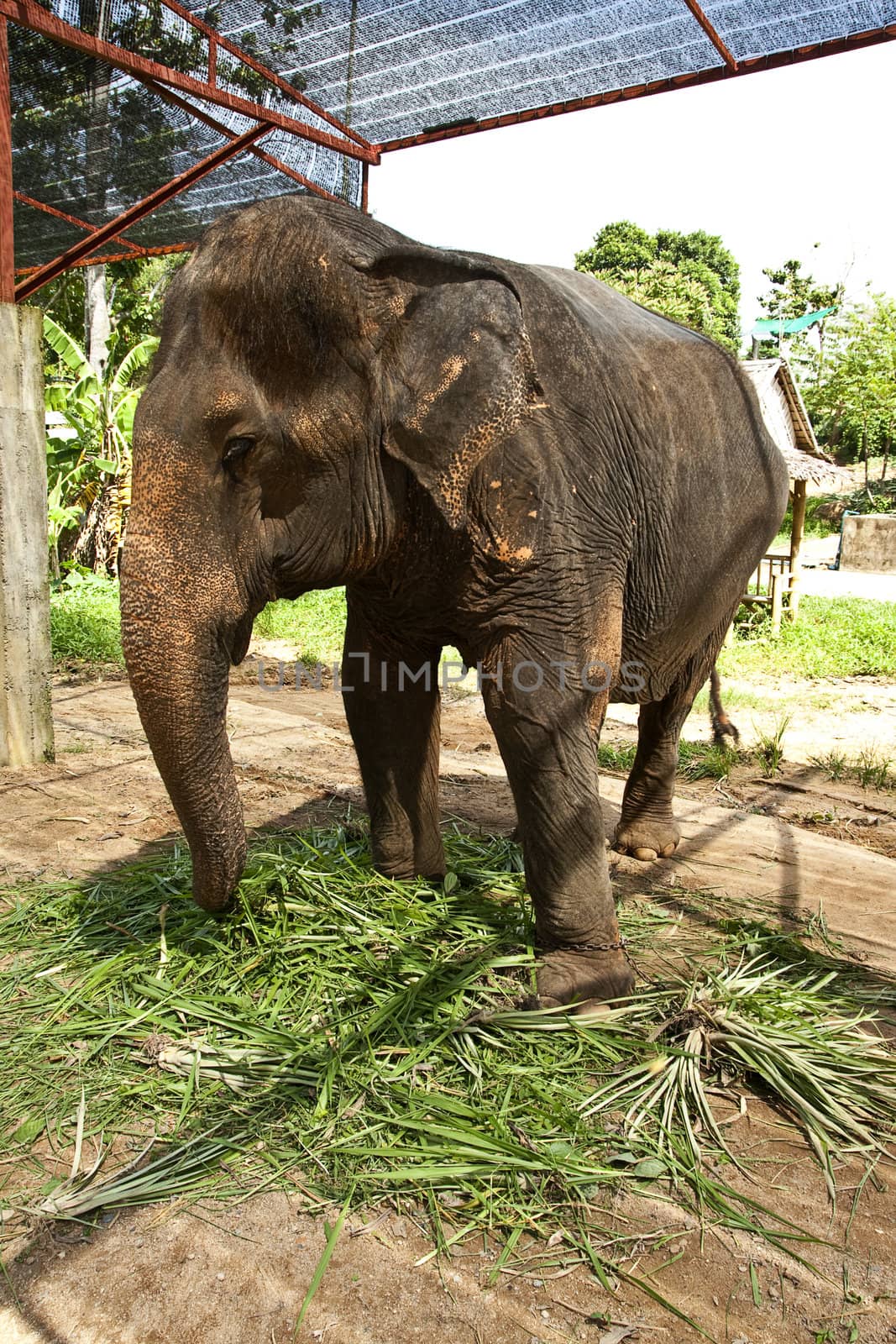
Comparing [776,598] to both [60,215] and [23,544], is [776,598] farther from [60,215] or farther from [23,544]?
[23,544]

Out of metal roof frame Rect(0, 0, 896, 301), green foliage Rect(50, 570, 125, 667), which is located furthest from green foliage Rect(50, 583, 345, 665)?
metal roof frame Rect(0, 0, 896, 301)

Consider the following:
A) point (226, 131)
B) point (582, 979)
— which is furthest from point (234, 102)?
point (582, 979)

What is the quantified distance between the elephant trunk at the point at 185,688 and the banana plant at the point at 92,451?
11.2 m

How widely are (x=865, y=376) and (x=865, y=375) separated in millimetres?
114

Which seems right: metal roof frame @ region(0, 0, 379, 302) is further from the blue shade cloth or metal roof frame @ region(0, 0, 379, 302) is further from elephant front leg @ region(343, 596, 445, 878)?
elephant front leg @ region(343, 596, 445, 878)

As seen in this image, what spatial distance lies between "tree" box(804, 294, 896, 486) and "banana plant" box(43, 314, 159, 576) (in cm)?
2223

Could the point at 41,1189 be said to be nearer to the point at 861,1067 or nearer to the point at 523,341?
the point at 861,1067

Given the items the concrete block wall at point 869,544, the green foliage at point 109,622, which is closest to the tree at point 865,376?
the concrete block wall at point 869,544

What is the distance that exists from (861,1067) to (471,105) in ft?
21.4

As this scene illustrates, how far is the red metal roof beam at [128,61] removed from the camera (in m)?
5.13

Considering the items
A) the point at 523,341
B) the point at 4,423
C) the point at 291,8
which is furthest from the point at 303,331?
the point at 291,8

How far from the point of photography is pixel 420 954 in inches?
133

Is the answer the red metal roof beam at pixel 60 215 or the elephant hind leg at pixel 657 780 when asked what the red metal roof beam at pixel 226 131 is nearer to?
the red metal roof beam at pixel 60 215

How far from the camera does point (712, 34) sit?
215 inches
